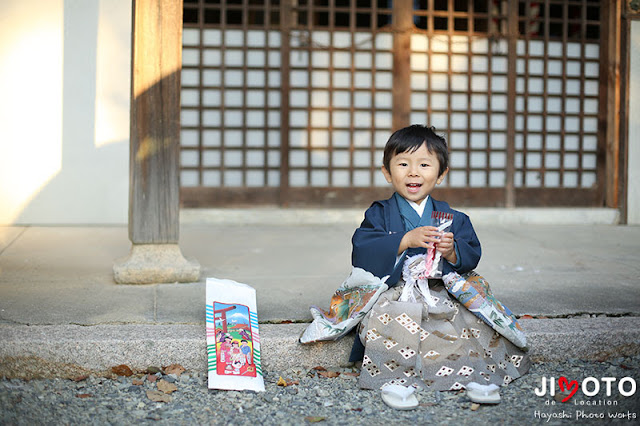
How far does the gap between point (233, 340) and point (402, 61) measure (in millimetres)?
4604

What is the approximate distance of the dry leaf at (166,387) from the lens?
103 inches

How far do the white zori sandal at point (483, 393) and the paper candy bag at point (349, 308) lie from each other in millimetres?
492

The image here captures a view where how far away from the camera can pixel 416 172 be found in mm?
2783

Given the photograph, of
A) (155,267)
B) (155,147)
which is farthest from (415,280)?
(155,147)

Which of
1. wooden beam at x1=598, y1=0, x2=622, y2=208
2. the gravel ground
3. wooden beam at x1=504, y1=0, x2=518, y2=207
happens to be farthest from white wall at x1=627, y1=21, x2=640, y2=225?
the gravel ground

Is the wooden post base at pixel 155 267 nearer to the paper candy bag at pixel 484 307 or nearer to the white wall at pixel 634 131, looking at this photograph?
the paper candy bag at pixel 484 307

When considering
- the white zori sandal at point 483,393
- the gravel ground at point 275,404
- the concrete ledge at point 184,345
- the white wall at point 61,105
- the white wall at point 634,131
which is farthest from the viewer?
the white wall at point 634,131

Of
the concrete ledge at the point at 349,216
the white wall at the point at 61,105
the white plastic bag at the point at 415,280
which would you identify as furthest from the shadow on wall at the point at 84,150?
the white plastic bag at the point at 415,280

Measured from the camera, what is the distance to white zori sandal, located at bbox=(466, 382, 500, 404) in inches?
98.4

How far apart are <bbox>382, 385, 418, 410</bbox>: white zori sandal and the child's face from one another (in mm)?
764

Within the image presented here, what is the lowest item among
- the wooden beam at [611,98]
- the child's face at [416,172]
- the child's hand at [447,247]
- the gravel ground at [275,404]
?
the gravel ground at [275,404]

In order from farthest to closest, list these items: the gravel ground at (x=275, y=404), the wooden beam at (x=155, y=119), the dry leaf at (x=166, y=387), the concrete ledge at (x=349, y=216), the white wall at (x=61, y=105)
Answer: the concrete ledge at (x=349, y=216) → the white wall at (x=61, y=105) → the wooden beam at (x=155, y=119) → the dry leaf at (x=166, y=387) → the gravel ground at (x=275, y=404)

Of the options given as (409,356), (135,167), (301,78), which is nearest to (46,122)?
(301,78)

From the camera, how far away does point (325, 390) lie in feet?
8.73
